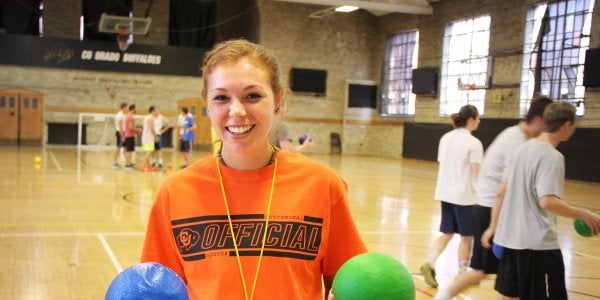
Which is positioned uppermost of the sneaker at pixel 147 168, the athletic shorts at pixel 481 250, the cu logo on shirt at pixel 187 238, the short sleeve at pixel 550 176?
the short sleeve at pixel 550 176

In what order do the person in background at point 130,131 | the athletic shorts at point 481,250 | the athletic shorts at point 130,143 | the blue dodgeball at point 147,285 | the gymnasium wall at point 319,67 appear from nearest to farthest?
the blue dodgeball at point 147,285 < the athletic shorts at point 481,250 < the person in background at point 130,131 < the athletic shorts at point 130,143 < the gymnasium wall at point 319,67

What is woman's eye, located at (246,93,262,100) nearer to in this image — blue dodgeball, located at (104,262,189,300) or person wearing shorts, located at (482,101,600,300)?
blue dodgeball, located at (104,262,189,300)

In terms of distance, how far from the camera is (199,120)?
2547 centimetres

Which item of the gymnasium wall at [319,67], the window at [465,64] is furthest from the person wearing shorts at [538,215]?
the window at [465,64]

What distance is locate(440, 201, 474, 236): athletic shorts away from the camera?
227 inches

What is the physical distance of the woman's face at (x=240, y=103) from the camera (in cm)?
174

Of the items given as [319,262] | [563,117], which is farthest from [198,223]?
[563,117]

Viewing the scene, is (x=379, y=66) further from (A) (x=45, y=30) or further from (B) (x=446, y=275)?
(B) (x=446, y=275)

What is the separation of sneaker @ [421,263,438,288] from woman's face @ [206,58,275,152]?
4.29m

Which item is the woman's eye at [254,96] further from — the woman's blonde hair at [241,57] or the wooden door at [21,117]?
the wooden door at [21,117]

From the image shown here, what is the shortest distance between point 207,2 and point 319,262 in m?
25.9

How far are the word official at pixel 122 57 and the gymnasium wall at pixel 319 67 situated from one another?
0.59m

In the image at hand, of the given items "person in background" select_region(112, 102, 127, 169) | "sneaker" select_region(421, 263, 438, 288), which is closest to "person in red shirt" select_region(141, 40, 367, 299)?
"sneaker" select_region(421, 263, 438, 288)

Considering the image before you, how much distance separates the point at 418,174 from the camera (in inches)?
719
